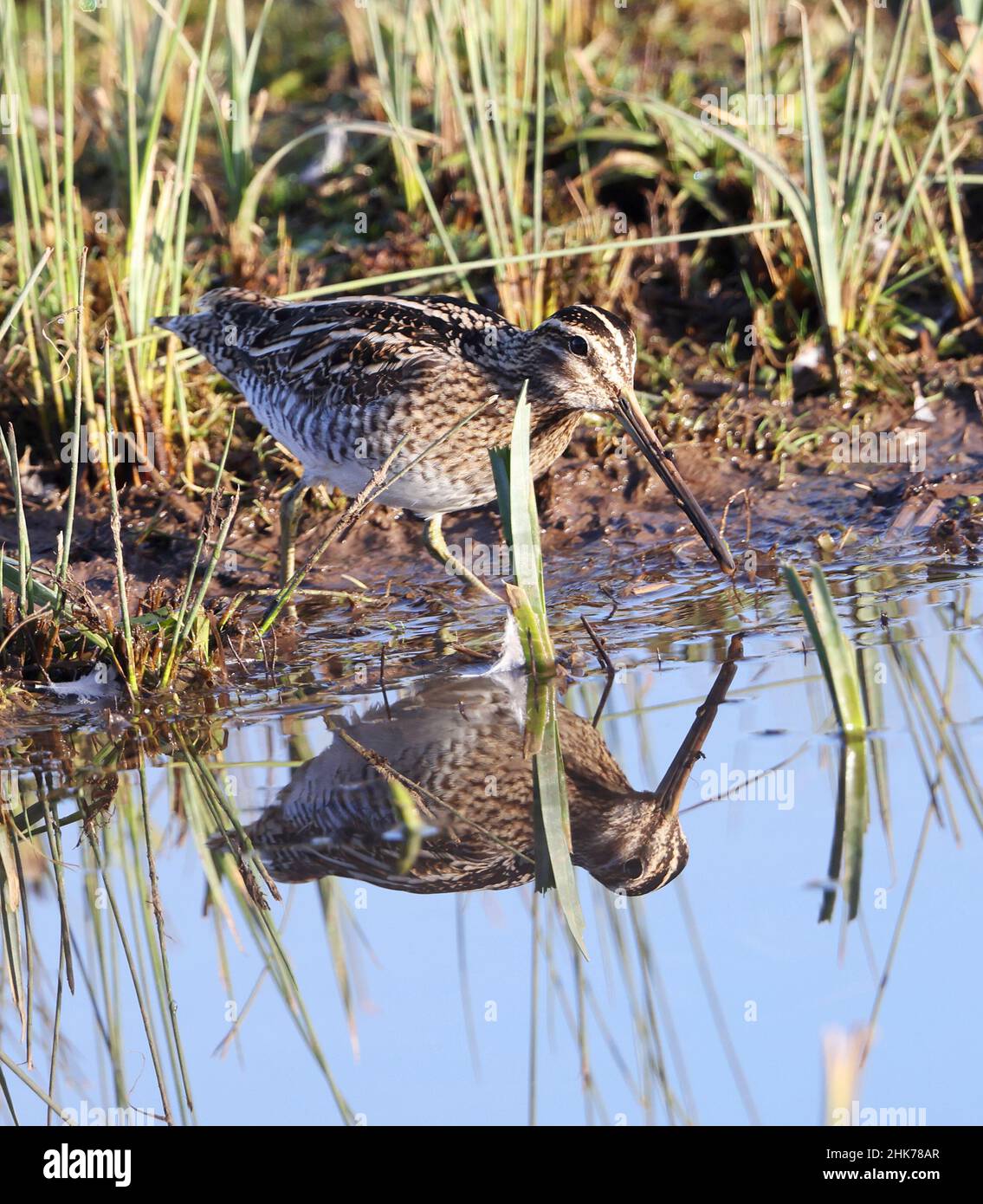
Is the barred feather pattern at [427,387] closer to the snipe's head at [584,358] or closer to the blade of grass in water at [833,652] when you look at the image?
the snipe's head at [584,358]

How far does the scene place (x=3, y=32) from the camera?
5.82 meters

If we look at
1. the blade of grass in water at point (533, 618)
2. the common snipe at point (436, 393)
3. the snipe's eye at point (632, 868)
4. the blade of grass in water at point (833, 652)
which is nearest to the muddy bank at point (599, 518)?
the common snipe at point (436, 393)

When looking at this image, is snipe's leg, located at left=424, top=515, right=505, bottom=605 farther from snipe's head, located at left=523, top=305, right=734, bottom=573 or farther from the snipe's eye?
the snipe's eye

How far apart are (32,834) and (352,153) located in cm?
464

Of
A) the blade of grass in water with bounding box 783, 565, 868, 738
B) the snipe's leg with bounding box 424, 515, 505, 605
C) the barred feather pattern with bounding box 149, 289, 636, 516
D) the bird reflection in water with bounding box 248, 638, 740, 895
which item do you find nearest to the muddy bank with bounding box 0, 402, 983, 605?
the snipe's leg with bounding box 424, 515, 505, 605

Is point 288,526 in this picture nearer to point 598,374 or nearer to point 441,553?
point 441,553

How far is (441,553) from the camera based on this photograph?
5.85m

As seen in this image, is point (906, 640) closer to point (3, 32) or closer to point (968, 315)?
point (968, 315)

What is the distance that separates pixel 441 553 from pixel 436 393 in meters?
0.62

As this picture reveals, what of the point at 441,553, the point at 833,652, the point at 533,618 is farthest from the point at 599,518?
the point at 833,652

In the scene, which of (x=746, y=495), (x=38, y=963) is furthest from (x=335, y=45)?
(x=38, y=963)

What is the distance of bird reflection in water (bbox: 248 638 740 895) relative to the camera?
3852mm

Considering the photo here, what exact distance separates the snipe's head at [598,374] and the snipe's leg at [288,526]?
0.97 meters

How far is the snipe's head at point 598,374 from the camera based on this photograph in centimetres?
529
